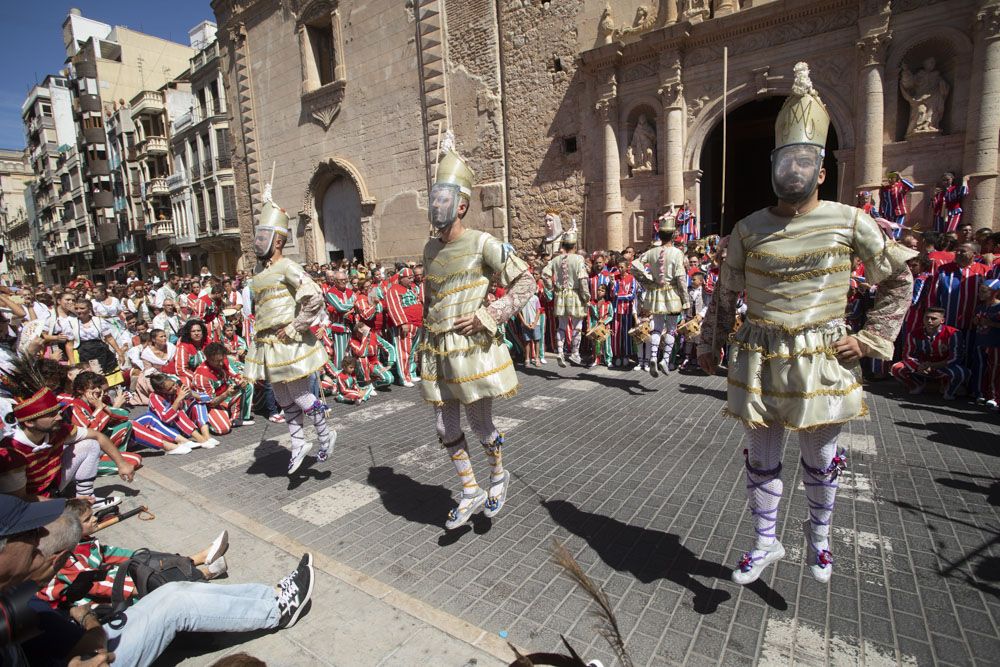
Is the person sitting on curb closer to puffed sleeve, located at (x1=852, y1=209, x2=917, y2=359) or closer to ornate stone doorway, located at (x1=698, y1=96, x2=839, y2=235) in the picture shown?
puffed sleeve, located at (x1=852, y1=209, x2=917, y2=359)

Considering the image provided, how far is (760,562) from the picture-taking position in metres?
2.88

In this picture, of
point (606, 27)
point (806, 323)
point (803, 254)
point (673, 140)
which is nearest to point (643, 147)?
point (673, 140)

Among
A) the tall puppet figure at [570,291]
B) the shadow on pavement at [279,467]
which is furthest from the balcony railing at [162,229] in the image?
the shadow on pavement at [279,467]

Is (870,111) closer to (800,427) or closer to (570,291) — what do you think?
(570,291)

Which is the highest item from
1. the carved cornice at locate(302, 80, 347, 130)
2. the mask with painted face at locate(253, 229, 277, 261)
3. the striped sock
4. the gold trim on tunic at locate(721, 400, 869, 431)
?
the carved cornice at locate(302, 80, 347, 130)

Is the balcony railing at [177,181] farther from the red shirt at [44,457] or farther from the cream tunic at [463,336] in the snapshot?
the cream tunic at [463,336]

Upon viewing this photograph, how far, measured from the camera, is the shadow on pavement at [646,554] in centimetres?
300

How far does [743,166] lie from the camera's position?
1936cm

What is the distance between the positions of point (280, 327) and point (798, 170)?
417 cm

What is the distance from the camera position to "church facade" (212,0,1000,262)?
988cm

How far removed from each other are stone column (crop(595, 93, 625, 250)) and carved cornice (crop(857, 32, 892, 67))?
210 inches

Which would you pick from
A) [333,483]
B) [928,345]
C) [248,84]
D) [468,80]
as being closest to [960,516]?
[928,345]

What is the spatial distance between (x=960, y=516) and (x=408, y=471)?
14.3 ft

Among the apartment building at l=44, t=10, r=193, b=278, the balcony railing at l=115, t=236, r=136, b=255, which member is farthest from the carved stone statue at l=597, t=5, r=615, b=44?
the balcony railing at l=115, t=236, r=136, b=255
